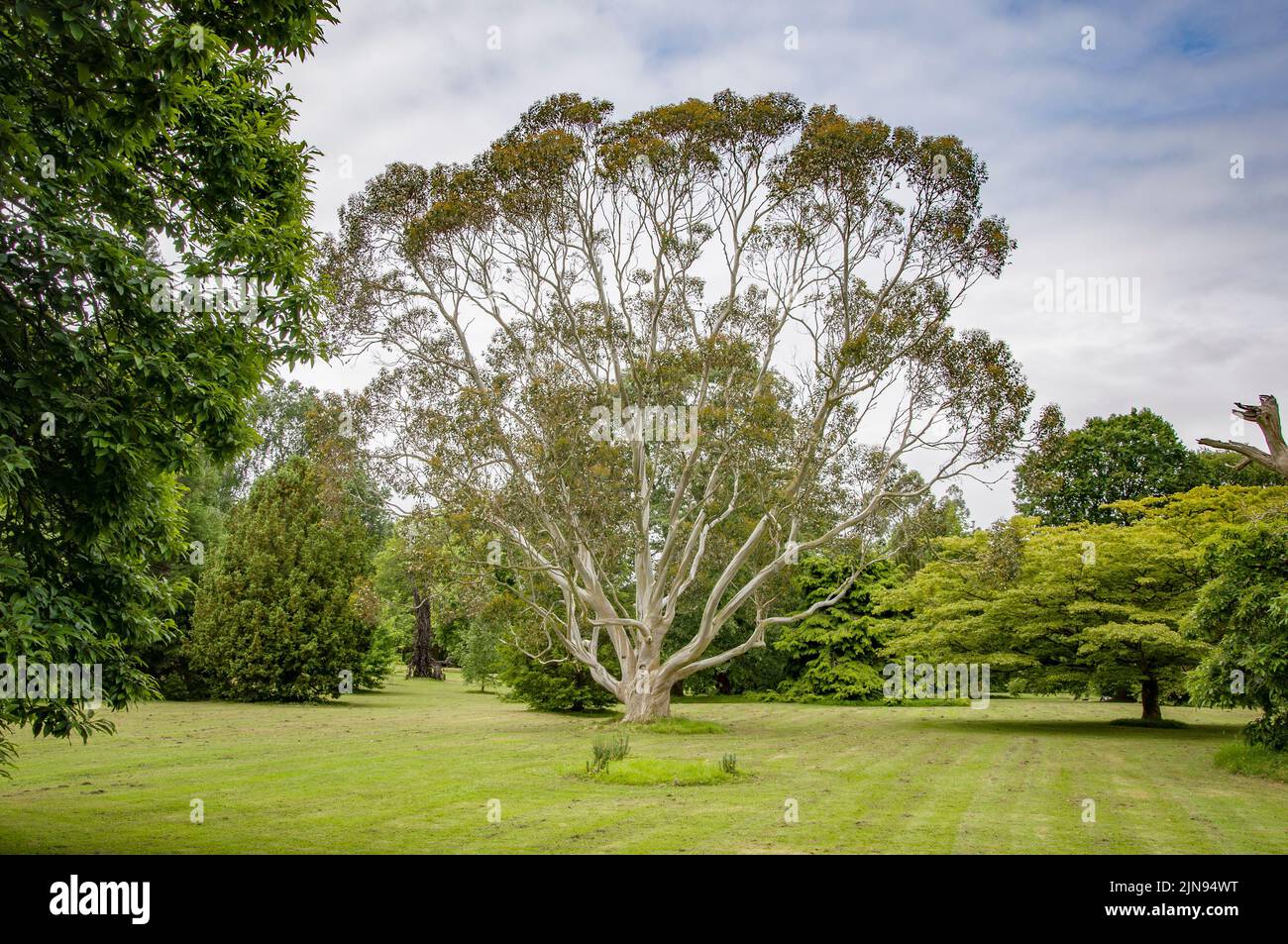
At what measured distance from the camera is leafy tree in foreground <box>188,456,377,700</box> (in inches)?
1158

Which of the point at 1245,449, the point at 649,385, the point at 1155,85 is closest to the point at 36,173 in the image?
the point at 1245,449

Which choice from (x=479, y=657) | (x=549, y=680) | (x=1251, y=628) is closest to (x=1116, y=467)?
(x=549, y=680)

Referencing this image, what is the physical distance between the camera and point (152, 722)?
21.8 meters

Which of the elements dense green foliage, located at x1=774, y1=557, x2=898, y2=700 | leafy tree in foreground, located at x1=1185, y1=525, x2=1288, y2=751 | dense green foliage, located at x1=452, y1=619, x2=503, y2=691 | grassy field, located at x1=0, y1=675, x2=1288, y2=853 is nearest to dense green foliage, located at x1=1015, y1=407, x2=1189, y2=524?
dense green foliage, located at x1=774, y1=557, x2=898, y2=700

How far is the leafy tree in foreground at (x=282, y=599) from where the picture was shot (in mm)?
29406

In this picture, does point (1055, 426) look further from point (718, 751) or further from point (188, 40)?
point (188, 40)

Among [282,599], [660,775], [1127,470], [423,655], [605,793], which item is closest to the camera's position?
[605,793]

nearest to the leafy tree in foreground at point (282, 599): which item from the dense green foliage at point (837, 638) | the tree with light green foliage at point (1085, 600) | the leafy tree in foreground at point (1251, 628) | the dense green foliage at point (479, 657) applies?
the dense green foliage at point (479, 657)

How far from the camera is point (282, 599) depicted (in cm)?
2973

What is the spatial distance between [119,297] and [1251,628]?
1698 centimetres

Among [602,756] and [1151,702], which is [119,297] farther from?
[1151,702]

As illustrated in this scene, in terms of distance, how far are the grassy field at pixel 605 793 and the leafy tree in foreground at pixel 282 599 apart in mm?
6558
